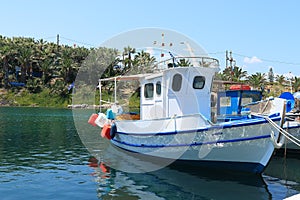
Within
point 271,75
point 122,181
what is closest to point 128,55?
point 122,181

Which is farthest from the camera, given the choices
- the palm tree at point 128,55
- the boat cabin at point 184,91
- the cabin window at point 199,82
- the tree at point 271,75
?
the tree at point 271,75

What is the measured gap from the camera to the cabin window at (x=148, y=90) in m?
17.7

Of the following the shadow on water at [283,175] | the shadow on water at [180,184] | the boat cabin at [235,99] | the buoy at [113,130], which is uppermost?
the boat cabin at [235,99]

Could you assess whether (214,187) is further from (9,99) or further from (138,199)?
(9,99)

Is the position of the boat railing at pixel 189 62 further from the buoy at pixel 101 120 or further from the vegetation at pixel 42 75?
the vegetation at pixel 42 75

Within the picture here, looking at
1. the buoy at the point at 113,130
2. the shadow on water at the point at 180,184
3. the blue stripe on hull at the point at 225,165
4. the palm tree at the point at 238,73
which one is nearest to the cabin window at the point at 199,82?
the blue stripe on hull at the point at 225,165

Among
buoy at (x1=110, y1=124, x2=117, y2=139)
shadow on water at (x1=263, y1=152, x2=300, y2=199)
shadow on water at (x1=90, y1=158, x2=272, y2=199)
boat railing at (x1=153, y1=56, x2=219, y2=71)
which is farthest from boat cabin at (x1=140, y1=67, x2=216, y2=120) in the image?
shadow on water at (x1=263, y1=152, x2=300, y2=199)

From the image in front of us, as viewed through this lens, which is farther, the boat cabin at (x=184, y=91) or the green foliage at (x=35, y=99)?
the green foliage at (x=35, y=99)

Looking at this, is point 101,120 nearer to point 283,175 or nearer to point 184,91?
point 184,91

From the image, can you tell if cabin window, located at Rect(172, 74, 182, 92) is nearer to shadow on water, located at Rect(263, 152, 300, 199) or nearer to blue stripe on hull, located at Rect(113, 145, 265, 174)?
blue stripe on hull, located at Rect(113, 145, 265, 174)

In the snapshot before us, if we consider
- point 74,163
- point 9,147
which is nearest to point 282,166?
point 74,163

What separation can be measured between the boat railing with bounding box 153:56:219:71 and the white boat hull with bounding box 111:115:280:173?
292cm

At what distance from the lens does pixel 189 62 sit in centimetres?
1680

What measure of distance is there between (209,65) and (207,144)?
4.34 meters
